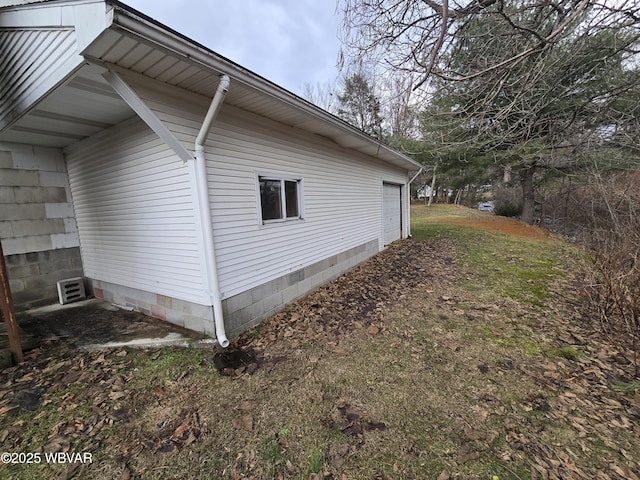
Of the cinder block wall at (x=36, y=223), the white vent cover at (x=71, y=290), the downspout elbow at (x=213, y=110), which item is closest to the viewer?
the downspout elbow at (x=213, y=110)

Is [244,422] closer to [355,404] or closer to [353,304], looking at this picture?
[355,404]

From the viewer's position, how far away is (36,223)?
4.64m

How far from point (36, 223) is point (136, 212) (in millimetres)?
2334

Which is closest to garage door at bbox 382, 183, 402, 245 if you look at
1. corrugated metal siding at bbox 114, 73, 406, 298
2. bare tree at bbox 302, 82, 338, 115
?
corrugated metal siding at bbox 114, 73, 406, 298

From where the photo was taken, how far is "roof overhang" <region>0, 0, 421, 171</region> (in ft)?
6.83

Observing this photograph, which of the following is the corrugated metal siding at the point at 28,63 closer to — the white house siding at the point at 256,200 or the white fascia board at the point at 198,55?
the white fascia board at the point at 198,55

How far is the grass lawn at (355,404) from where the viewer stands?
6.13 ft

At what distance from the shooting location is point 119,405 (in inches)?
95.2

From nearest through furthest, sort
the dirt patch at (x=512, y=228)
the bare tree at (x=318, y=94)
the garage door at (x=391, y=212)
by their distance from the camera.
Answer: the garage door at (x=391, y=212), the dirt patch at (x=512, y=228), the bare tree at (x=318, y=94)

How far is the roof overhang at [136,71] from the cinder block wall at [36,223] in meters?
0.39

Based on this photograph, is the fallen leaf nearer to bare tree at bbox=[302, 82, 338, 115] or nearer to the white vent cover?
the white vent cover

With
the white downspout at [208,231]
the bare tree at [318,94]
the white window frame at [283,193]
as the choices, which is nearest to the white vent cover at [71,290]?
the white downspout at [208,231]

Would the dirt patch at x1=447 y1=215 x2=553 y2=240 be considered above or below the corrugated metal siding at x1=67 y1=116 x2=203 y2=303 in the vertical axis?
below

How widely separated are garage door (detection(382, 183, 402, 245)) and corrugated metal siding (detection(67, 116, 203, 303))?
6717 mm
